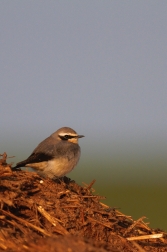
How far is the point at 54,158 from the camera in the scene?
1437 centimetres

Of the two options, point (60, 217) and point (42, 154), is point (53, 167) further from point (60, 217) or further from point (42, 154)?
point (60, 217)

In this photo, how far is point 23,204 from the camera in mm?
10859

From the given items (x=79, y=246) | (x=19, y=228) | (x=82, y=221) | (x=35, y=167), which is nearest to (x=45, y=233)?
(x=19, y=228)

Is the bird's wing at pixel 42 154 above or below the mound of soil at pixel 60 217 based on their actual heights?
above

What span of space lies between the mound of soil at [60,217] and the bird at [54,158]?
2016 millimetres

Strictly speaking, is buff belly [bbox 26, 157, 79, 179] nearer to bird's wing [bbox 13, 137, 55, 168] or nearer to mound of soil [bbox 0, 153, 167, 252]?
bird's wing [bbox 13, 137, 55, 168]

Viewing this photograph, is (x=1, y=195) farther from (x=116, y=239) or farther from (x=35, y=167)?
(x=35, y=167)

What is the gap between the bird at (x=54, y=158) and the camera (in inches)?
562

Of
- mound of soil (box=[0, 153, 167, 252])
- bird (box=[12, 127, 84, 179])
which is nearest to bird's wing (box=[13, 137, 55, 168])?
bird (box=[12, 127, 84, 179])

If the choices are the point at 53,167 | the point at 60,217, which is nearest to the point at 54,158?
the point at 53,167

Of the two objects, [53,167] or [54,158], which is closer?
[53,167]

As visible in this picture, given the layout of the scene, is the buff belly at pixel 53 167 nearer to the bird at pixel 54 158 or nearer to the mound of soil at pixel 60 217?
the bird at pixel 54 158

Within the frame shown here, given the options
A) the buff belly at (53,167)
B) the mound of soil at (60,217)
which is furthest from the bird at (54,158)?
the mound of soil at (60,217)

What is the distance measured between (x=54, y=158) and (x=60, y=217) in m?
3.45
